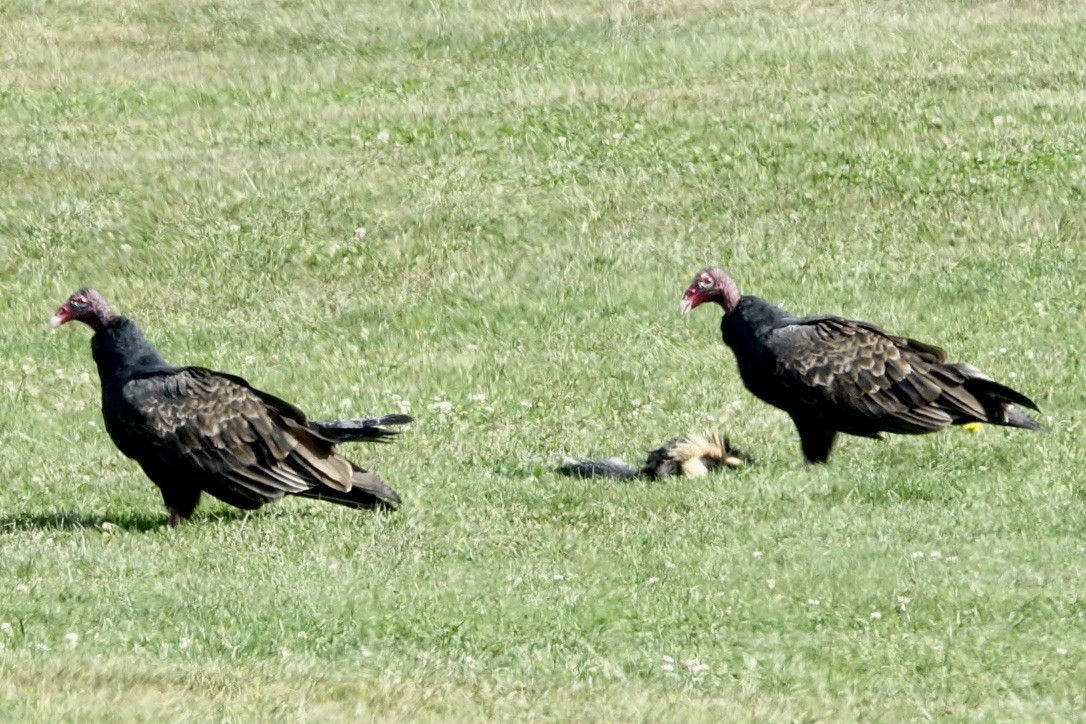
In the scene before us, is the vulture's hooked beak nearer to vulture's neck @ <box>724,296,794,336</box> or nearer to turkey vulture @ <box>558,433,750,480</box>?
turkey vulture @ <box>558,433,750,480</box>

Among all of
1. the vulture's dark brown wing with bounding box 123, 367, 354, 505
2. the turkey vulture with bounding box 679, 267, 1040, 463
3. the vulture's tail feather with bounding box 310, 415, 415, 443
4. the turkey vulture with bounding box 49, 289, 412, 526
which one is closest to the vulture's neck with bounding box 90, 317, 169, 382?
the turkey vulture with bounding box 49, 289, 412, 526

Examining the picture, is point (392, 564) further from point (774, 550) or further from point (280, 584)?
point (774, 550)

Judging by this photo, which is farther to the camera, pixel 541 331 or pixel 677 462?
pixel 541 331

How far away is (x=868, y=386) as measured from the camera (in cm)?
1077

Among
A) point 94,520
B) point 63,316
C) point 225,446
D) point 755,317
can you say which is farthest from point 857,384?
point 63,316

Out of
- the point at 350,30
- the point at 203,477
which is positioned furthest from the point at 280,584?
the point at 350,30

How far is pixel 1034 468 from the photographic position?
1036 cm

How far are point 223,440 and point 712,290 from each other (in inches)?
142

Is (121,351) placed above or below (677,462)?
above

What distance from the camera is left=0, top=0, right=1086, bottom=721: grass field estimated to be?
7527mm

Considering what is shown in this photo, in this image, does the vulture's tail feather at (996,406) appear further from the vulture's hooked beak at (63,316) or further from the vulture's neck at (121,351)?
the vulture's hooked beak at (63,316)

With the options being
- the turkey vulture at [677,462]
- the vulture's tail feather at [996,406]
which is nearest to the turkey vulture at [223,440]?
the turkey vulture at [677,462]

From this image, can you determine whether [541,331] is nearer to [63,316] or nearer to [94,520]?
[63,316]

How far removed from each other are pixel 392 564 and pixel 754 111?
1136cm
